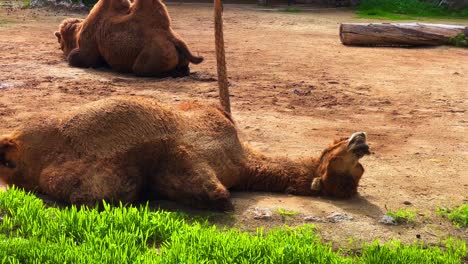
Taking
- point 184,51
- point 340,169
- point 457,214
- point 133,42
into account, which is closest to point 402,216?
point 457,214

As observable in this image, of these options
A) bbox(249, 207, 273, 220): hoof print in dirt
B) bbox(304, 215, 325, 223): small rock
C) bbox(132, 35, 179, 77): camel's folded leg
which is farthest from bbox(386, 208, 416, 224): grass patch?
bbox(132, 35, 179, 77): camel's folded leg

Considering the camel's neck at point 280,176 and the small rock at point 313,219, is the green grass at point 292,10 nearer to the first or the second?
the camel's neck at point 280,176

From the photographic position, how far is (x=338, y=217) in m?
4.60

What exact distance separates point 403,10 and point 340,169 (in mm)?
18445

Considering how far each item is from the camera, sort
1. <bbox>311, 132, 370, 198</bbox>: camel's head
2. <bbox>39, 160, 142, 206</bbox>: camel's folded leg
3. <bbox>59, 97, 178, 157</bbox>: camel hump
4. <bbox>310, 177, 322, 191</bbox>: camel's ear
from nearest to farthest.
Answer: <bbox>39, 160, 142, 206</bbox>: camel's folded leg → <bbox>59, 97, 178, 157</bbox>: camel hump → <bbox>311, 132, 370, 198</bbox>: camel's head → <bbox>310, 177, 322, 191</bbox>: camel's ear

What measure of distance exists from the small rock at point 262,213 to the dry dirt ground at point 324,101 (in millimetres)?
37

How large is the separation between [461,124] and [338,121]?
134 centimetres

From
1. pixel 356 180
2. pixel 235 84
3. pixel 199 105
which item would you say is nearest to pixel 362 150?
pixel 356 180

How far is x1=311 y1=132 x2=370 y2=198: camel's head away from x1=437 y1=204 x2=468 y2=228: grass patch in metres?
0.62

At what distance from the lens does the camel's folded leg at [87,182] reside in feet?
14.1

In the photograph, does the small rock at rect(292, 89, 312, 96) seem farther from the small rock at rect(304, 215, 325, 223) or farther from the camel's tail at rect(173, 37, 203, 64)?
the small rock at rect(304, 215, 325, 223)

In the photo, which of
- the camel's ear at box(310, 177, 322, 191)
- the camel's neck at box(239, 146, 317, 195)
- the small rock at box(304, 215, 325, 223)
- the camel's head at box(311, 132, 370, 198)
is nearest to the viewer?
the small rock at box(304, 215, 325, 223)

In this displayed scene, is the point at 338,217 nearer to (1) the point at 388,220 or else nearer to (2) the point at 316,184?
(1) the point at 388,220

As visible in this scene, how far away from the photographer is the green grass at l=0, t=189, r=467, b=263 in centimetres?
367
